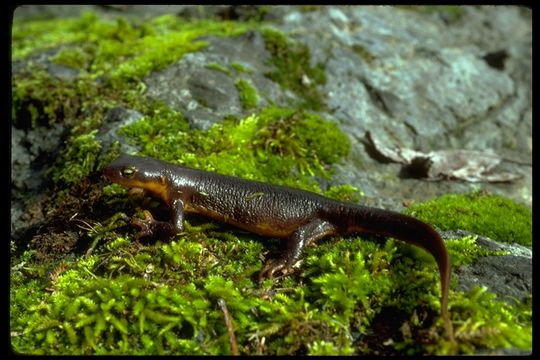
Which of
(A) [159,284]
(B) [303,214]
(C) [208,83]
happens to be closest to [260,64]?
(C) [208,83]

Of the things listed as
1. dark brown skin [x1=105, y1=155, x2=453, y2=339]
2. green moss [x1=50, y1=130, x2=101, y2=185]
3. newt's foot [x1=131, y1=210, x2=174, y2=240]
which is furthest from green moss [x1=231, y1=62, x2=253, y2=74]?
newt's foot [x1=131, y1=210, x2=174, y2=240]

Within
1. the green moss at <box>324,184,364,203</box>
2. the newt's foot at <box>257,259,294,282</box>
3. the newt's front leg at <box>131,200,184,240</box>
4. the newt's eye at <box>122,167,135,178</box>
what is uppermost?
the newt's eye at <box>122,167,135,178</box>

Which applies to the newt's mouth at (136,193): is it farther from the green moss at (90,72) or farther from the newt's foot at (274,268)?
the newt's foot at (274,268)

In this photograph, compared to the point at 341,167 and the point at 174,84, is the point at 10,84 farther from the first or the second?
the point at 341,167

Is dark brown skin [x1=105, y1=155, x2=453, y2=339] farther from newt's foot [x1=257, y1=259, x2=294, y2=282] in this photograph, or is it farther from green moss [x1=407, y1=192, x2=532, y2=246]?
green moss [x1=407, y1=192, x2=532, y2=246]

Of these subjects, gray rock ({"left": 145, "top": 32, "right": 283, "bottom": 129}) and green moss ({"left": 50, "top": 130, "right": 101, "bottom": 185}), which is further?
gray rock ({"left": 145, "top": 32, "right": 283, "bottom": 129})

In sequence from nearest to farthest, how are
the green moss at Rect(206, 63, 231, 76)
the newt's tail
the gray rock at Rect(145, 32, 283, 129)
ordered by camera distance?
1. the newt's tail
2. the gray rock at Rect(145, 32, 283, 129)
3. the green moss at Rect(206, 63, 231, 76)

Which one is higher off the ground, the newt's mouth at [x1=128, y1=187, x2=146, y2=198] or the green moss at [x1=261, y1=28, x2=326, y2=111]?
the green moss at [x1=261, y1=28, x2=326, y2=111]

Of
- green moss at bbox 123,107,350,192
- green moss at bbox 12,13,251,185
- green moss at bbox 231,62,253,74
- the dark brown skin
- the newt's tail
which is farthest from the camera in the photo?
green moss at bbox 231,62,253,74
